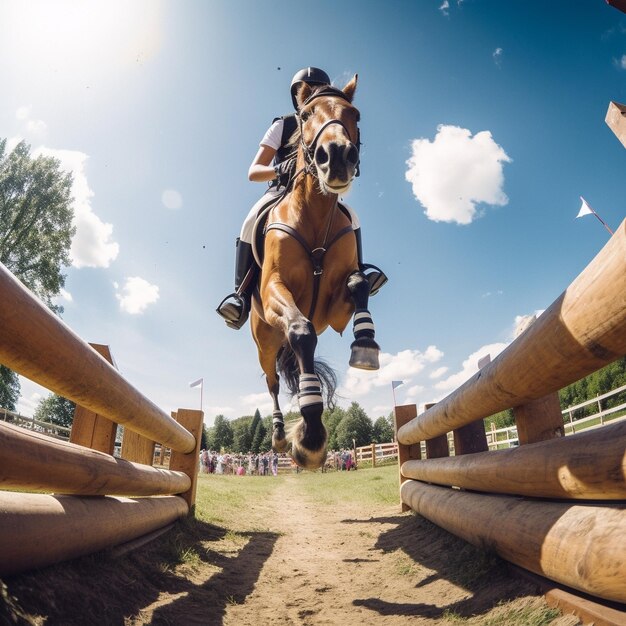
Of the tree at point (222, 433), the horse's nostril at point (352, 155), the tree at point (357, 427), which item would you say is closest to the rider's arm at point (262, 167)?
the horse's nostril at point (352, 155)

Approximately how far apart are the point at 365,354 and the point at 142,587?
2.19 m

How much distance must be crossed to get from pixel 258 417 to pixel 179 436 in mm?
86979

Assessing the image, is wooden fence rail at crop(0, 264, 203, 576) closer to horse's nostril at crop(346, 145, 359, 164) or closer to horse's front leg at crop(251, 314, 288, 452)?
horse's nostril at crop(346, 145, 359, 164)

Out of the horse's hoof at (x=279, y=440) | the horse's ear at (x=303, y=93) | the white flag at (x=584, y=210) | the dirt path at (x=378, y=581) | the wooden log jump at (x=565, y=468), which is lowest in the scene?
the dirt path at (x=378, y=581)

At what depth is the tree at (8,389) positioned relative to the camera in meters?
18.4

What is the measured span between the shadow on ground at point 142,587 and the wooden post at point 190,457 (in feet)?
2.92

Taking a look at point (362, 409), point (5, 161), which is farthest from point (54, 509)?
point (362, 409)

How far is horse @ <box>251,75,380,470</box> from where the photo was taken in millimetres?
3195

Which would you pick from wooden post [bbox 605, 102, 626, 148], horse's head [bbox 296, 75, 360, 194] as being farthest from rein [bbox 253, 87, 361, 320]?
wooden post [bbox 605, 102, 626, 148]

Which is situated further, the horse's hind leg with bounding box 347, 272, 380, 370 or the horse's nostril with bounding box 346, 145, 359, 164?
the horse's hind leg with bounding box 347, 272, 380, 370

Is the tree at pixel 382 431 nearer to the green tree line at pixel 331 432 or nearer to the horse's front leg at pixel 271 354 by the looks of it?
the green tree line at pixel 331 432

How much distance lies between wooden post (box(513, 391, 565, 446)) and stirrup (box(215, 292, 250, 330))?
3308 millimetres

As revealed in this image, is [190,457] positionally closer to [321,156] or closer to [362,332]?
[362,332]

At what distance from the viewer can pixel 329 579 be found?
3.10m
